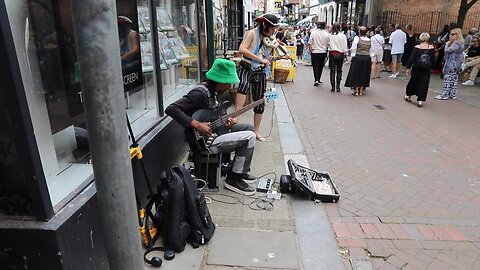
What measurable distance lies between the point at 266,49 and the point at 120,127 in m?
4.32

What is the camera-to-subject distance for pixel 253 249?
9.64ft

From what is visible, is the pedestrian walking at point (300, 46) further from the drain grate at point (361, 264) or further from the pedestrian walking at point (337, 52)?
the drain grate at point (361, 264)

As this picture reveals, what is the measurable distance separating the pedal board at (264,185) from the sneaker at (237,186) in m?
0.09

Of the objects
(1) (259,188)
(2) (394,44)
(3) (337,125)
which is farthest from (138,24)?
(2) (394,44)

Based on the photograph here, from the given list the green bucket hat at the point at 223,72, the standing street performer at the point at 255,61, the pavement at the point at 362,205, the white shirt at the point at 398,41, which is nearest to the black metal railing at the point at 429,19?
the white shirt at the point at 398,41

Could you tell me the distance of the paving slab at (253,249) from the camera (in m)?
2.78

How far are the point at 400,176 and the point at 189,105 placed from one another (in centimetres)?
273

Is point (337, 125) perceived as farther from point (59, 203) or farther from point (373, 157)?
point (59, 203)

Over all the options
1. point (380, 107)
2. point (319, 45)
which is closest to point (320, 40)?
point (319, 45)

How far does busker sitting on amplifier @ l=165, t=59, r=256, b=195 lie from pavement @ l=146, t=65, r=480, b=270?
27cm

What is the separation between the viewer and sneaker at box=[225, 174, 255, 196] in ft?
12.7

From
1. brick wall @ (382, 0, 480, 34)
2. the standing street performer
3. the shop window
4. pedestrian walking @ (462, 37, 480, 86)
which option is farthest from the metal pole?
brick wall @ (382, 0, 480, 34)

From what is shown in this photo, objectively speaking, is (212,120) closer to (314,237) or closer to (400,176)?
(314,237)

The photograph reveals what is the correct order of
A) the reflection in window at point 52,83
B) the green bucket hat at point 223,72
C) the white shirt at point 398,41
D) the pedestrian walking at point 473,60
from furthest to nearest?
the white shirt at point 398,41, the pedestrian walking at point 473,60, the green bucket hat at point 223,72, the reflection in window at point 52,83
